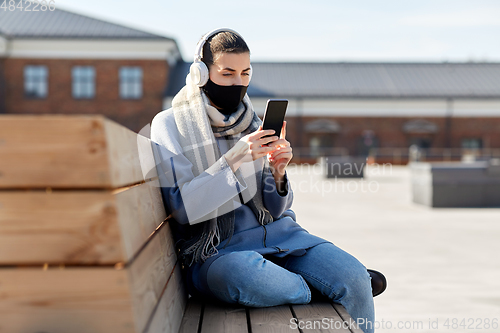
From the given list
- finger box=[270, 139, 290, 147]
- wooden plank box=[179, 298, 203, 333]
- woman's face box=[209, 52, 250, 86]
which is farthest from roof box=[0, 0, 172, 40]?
wooden plank box=[179, 298, 203, 333]

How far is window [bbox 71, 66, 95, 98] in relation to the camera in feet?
91.7

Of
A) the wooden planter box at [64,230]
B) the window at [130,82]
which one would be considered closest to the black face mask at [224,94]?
the wooden planter box at [64,230]

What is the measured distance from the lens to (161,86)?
2836 cm

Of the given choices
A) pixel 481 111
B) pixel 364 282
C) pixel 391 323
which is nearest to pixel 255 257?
pixel 364 282

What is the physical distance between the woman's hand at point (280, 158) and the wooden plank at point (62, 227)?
3.27 ft

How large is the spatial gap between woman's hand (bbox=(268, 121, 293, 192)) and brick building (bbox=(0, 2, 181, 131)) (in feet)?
86.0

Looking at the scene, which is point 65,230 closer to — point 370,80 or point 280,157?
point 280,157

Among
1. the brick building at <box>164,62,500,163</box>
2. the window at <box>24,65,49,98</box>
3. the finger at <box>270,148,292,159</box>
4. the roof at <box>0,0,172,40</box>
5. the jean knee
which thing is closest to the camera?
the jean knee

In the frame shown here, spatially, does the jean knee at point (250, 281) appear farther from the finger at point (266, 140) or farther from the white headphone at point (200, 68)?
the white headphone at point (200, 68)

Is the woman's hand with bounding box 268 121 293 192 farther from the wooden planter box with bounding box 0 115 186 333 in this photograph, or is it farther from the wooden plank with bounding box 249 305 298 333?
the wooden planter box with bounding box 0 115 186 333

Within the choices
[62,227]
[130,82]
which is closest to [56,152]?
[62,227]

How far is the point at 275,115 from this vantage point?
2.13 metres

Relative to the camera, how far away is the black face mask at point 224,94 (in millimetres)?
2256

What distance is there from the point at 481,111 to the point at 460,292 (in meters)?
31.2
